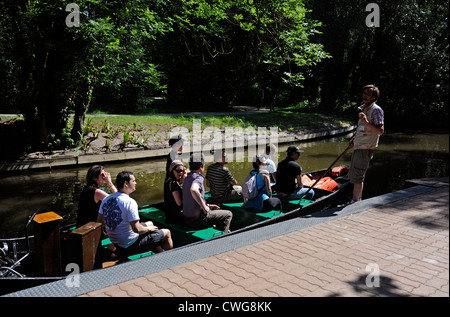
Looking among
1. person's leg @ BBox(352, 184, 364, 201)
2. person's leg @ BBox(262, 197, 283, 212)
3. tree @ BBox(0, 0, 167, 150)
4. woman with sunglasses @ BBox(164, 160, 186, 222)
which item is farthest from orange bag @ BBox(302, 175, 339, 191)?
tree @ BBox(0, 0, 167, 150)

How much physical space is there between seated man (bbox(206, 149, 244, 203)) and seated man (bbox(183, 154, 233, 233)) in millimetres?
935

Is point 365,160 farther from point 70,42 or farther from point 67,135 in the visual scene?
point 67,135

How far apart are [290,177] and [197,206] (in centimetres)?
236

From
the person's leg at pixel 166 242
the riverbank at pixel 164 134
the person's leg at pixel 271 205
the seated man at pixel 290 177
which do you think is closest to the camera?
the person's leg at pixel 166 242

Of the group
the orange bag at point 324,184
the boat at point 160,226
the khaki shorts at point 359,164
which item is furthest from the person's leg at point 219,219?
the orange bag at point 324,184

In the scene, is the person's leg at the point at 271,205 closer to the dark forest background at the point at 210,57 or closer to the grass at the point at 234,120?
the dark forest background at the point at 210,57

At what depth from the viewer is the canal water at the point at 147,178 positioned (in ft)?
28.1

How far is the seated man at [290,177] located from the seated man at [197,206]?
1.93m

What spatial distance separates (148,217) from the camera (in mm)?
5957

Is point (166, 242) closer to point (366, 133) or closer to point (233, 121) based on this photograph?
point (366, 133)

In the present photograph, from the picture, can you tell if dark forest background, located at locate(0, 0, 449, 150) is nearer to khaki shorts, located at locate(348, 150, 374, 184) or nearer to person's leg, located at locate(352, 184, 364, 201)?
khaki shorts, located at locate(348, 150, 374, 184)

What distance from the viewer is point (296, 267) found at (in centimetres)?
443
